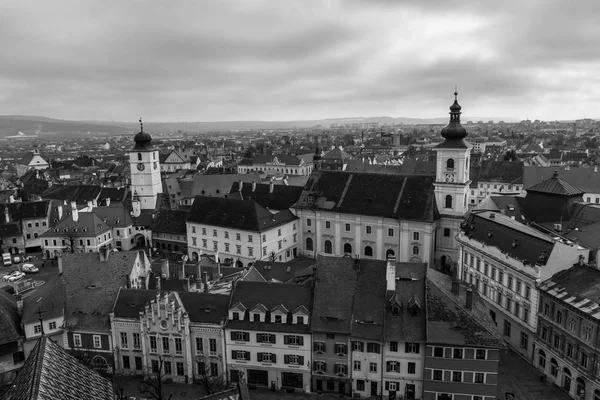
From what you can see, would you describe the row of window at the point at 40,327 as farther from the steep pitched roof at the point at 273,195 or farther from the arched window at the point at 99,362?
the steep pitched roof at the point at 273,195

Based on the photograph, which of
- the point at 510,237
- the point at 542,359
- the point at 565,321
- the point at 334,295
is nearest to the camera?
the point at 565,321

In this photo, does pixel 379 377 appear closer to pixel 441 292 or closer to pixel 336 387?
pixel 336 387

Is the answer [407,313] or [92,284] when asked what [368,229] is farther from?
[92,284]

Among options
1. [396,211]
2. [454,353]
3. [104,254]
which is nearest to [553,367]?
[454,353]

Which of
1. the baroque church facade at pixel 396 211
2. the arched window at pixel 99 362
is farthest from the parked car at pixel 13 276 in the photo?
the baroque church facade at pixel 396 211

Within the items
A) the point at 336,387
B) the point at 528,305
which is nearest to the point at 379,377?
the point at 336,387

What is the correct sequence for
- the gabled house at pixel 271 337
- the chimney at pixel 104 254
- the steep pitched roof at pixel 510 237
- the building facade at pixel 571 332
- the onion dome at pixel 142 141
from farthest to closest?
1. the onion dome at pixel 142 141
2. the chimney at pixel 104 254
3. the steep pitched roof at pixel 510 237
4. the gabled house at pixel 271 337
5. the building facade at pixel 571 332

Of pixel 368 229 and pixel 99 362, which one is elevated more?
pixel 368 229

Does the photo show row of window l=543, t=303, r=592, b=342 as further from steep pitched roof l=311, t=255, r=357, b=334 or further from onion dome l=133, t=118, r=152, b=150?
onion dome l=133, t=118, r=152, b=150
